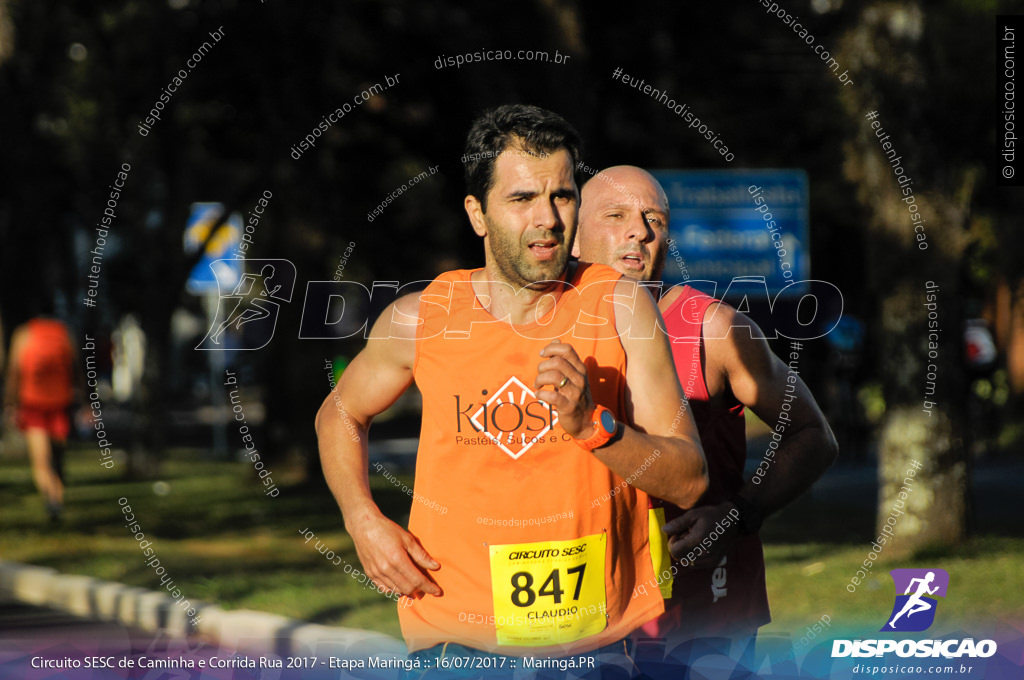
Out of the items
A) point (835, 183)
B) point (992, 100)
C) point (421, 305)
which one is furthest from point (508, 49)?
point (835, 183)

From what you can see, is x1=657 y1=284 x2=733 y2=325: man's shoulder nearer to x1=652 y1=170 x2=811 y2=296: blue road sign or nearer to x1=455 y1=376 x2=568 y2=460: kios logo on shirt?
x1=455 y1=376 x2=568 y2=460: kios logo on shirt

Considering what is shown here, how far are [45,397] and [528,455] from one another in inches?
393

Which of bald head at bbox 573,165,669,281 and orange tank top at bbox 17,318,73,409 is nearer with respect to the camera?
bald head at bbox 573,165,669,281

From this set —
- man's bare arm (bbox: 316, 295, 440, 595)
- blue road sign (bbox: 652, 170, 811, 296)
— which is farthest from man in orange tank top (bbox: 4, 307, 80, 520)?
man's bare arm (bbox: 316, 295, 440, 595)

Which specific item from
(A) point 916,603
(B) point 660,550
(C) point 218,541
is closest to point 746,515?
(B) point 660,550

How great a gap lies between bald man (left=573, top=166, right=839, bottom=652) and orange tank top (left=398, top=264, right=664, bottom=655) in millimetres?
547

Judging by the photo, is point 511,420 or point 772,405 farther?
point 772,405

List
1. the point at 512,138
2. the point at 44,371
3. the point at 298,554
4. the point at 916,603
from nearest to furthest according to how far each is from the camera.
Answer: the point at 512,138 < the point at 916,603 < the point at 298,554 < the point at 44,371

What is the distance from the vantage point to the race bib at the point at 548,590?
274cm

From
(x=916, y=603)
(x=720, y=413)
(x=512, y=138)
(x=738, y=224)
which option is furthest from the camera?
(x=738, y=224)

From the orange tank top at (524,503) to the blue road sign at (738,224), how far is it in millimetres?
7290

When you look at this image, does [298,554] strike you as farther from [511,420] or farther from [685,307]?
[511,420]

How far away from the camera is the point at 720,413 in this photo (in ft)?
11.8

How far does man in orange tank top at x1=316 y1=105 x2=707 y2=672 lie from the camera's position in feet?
8.95
